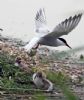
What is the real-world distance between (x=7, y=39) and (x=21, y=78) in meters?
3.13

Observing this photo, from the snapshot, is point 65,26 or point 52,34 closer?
point 65,26

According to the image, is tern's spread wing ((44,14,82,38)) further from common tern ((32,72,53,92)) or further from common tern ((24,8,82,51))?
common tern ((32,72,53,92))

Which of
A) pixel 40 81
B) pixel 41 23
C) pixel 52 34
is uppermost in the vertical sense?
pixel 41 23

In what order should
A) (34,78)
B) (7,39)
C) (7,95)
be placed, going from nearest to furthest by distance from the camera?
(7,95) → (34,78) → (7,39)

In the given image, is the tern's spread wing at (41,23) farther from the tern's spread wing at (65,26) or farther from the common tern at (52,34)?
the tern's spread wing at (65,26)

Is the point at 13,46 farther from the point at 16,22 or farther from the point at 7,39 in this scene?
the point at 16,22

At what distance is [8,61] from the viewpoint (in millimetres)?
6867

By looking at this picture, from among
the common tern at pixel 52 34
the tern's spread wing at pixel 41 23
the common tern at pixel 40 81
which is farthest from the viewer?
the tern's spread wing at pixel 41 23

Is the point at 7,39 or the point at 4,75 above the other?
the point at 7,39

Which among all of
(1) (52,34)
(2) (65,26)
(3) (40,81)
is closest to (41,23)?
(1) (52,34)

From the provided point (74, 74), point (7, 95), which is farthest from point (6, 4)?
point (7, 95)

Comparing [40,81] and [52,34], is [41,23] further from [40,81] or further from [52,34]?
[40,81]

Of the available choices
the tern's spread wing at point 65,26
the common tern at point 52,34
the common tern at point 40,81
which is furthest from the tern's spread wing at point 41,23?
the common tern at point 40,81

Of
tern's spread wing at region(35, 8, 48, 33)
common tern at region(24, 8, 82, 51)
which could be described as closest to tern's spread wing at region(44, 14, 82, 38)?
common tern at region(24, 8, 82, 51)
